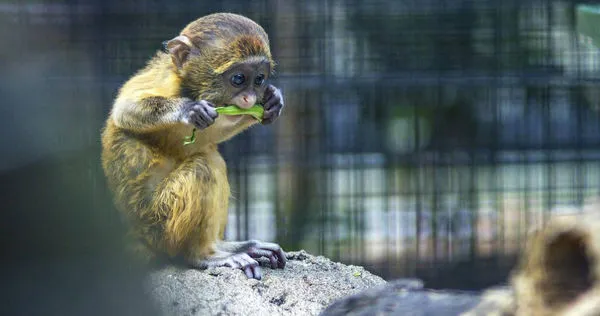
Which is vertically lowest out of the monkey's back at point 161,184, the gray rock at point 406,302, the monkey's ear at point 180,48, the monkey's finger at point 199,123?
the gray rock at point 406,302

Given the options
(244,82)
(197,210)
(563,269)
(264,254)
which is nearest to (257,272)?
(264,254)

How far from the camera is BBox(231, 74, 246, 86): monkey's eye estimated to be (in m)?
2.90

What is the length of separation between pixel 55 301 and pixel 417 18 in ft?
10.9

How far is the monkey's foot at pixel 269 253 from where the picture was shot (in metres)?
2.97

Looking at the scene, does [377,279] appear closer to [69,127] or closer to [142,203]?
[142,203]

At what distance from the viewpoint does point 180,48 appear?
2.93m

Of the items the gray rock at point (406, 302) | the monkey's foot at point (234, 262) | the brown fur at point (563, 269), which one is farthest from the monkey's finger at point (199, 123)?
the brown fur at point (563, 269)

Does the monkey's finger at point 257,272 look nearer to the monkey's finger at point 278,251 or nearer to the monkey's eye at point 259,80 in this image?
the monkey's finger at point 278,251

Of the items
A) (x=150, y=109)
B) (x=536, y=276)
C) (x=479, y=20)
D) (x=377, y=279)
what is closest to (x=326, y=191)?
(x=479, y=20)

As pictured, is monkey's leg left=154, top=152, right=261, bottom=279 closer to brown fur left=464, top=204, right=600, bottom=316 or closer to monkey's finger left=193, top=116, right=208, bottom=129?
monkey's finger left=193, top=116, right=208, bottom=129

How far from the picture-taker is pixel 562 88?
5070 mm

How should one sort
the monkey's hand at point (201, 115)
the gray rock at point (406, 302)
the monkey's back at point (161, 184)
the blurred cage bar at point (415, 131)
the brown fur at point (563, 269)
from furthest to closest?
1. the blurred cage bar at point (415, 131)
2. the monkey's back at point (161, 184)
3. the monkey's hand at point (201, 115)
4. the gray rock at point (406, 302)
5. the brown fur at point (563, 269)

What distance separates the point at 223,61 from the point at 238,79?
80 millimetres

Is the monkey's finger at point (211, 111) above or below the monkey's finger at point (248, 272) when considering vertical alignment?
above
